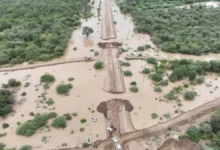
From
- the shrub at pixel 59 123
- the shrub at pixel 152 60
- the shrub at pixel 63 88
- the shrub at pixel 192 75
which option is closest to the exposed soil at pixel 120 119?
the shrub at pixel 59 123

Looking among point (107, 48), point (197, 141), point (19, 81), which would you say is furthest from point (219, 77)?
point (19, 81)

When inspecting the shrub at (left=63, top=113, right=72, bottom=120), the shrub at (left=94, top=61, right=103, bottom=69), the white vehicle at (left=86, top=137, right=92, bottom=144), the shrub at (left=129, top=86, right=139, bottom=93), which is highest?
the shrub at (left=94, top=61, right=103, bottom=69)

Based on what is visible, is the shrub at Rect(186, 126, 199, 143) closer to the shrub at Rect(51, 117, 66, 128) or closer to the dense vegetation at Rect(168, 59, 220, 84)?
the dense vegetation at Rect(168, 59, 220, 84)

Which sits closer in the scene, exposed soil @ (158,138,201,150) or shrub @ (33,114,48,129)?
exposed soil @ (158,138,201,150)

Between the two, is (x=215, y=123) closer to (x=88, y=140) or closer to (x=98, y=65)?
(x=88, y=140)

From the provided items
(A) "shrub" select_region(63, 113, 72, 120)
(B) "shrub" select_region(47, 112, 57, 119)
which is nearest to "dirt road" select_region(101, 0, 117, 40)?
(A) "shrub" select_region(63, 113, 72, 120)

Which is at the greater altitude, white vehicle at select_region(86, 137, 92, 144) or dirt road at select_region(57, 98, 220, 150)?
dirt road at select_region(57, 98, 220, 150)

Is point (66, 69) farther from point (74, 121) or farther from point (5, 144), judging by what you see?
point (5, 144)
